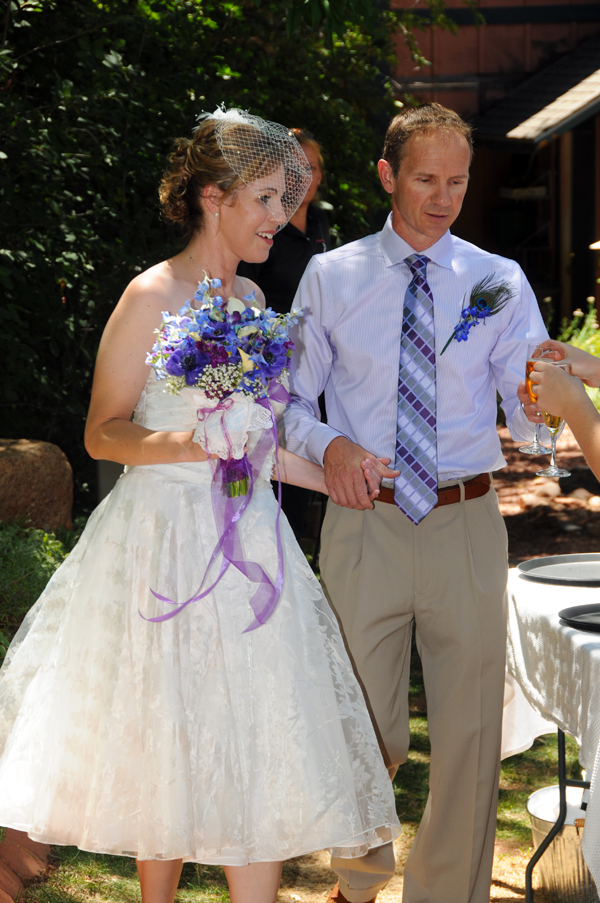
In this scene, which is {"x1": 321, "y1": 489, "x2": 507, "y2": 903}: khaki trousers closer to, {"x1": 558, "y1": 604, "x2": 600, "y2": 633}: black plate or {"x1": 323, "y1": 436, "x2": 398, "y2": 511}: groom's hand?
{"x1": 323, "y1": 436, "x2": 398, "y2": 511}: groom's hand

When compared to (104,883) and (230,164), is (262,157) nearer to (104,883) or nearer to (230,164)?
(230,164)

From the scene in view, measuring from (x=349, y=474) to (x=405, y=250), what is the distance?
28.3 inches

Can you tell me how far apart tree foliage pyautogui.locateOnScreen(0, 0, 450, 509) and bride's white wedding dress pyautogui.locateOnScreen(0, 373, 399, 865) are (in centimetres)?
269

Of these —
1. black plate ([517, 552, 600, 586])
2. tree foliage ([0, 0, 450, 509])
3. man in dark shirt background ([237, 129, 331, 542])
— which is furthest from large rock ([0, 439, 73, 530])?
black plate ([517, 552, 600, 586])

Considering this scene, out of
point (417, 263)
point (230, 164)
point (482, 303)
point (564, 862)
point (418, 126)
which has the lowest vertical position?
point (564, 862)

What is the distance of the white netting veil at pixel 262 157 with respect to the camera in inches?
99.0

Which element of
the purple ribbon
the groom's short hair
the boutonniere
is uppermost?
the groom's short hair

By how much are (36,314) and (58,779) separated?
3.83 m

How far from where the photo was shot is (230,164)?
98.9 inches

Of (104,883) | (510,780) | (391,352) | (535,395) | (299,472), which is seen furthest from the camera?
(510,780)

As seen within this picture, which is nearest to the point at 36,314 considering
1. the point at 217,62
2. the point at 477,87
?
the point at 217,62

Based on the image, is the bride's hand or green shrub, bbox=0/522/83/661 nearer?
the bride's hand

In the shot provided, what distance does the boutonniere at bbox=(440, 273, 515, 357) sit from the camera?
2.79 metres

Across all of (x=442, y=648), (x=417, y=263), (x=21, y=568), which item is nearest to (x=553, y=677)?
(x=442, y=648)
